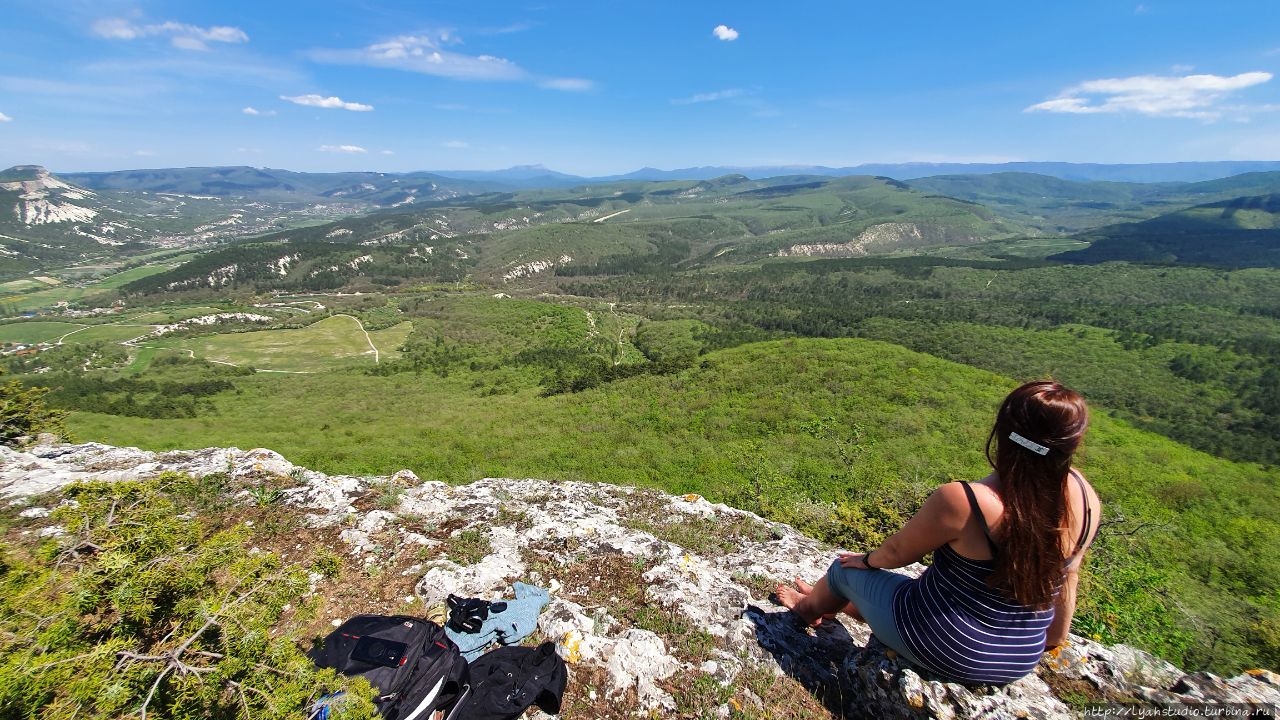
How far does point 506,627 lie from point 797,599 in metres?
4.27

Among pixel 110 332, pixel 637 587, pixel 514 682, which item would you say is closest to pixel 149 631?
pixel 514 682

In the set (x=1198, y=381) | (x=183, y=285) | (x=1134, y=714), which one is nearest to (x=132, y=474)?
(x=1134, y=714)

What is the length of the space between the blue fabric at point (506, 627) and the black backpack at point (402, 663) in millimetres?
922

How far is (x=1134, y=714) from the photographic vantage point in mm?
4883

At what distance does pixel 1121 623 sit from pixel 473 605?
11.4 meters

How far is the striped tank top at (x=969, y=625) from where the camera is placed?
464cm

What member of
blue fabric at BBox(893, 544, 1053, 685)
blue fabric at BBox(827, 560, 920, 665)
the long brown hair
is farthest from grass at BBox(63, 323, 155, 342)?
the long brown hair

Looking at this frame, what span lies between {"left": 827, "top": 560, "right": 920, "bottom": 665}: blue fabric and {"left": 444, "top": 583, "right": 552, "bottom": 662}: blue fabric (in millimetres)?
4387

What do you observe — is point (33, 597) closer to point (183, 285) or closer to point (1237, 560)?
point (1237, 560)

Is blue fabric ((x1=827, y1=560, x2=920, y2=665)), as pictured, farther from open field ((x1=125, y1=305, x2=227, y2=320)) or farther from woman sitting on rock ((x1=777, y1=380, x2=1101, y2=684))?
open field ((x1=125, y1=305, x2=227, y2=320))

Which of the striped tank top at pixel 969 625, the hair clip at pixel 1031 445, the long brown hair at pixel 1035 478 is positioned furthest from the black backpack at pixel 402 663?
the hair clip at pixel 1031 445

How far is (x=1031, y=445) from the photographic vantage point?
4.09 metres

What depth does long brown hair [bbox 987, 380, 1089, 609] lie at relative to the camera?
4004 mm

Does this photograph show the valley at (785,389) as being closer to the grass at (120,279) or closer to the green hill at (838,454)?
the green hill at (838,454)
